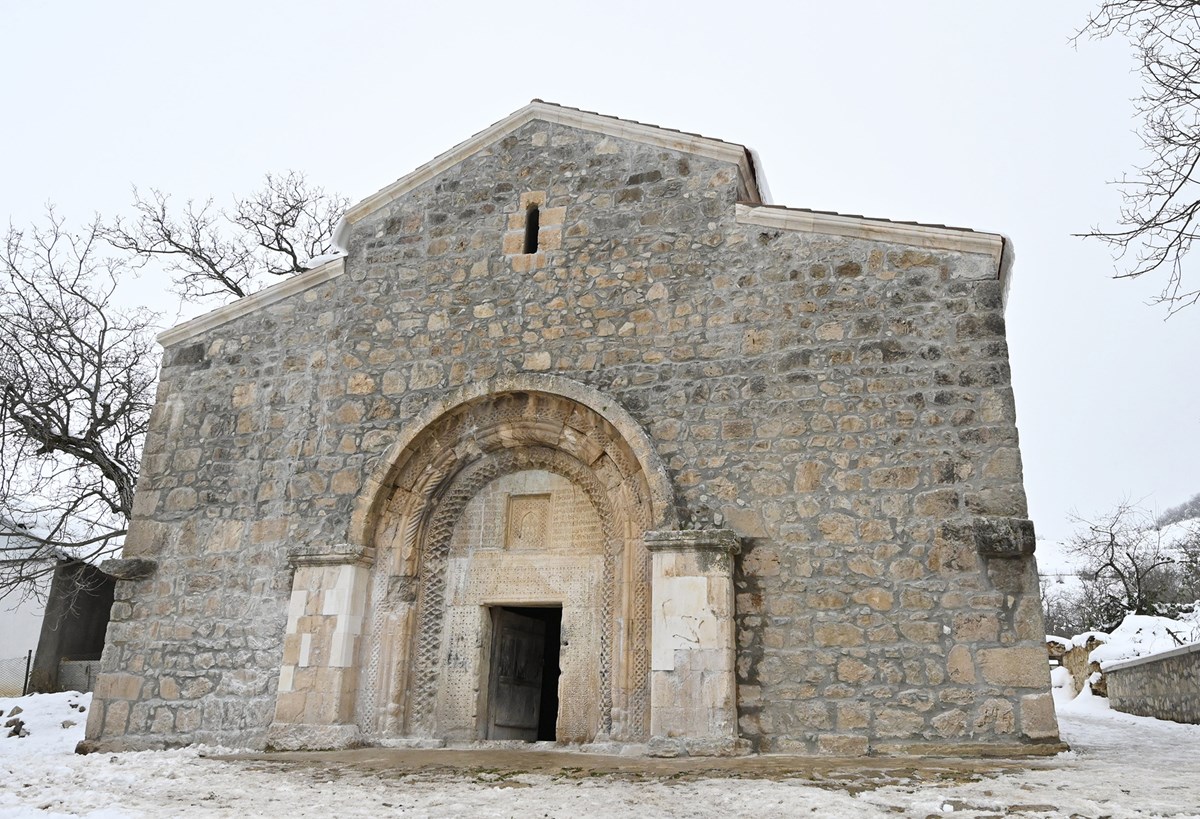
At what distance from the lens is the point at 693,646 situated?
Result: 6594 mm

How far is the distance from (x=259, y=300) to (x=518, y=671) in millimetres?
4246

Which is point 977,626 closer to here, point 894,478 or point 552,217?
point 894,478

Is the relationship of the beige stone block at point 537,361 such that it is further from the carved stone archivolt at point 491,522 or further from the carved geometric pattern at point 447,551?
the carved geometric pattern at point 447,551

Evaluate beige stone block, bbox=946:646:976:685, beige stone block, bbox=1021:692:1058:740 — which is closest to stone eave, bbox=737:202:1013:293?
beige stone block, bbox=946:646:976:685

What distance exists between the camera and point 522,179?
28.2 ft

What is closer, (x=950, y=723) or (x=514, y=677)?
(x=950, y=723)

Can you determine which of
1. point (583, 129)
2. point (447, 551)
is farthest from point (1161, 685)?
point (583, 129)

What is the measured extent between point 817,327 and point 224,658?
5.59 metres

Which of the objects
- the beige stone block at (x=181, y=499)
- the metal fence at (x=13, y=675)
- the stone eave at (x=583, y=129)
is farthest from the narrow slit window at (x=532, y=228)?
the metal fence at (x=13, y=675)

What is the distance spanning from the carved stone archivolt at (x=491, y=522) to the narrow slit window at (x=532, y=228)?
143 cm

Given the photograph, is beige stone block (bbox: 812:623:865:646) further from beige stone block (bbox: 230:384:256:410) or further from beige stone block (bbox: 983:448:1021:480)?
beige stone block (bbox: 230:384:256:410)

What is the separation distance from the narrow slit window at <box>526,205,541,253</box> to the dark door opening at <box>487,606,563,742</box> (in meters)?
3.21

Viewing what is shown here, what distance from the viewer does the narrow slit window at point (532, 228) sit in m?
8.40

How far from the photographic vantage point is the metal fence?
18125 mm
